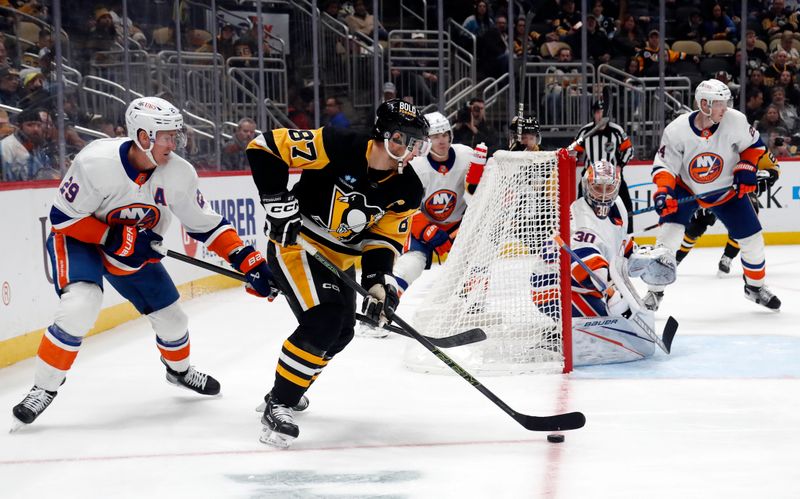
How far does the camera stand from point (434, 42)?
29.1ft

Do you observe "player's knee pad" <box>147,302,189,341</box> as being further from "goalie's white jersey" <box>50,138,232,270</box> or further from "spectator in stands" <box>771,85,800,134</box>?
"spectator in stands" <box>771,85,800,134</box>

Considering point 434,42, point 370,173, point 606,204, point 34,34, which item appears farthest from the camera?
point 434,42

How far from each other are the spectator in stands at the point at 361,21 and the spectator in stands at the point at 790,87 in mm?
3642

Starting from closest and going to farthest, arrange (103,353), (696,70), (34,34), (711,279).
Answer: (103,353)
(34,34)
(711,279)
(696,70)

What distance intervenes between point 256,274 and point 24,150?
235cm

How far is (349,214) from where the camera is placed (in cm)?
310

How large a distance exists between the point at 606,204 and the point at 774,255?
437cm

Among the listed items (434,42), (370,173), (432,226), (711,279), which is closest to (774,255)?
(711,279)

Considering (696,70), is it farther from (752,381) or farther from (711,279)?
(752,381)

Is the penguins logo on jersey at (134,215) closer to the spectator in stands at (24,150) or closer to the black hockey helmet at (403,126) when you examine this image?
the black hockey helmet at (403,126)

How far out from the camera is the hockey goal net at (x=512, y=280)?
3973mm

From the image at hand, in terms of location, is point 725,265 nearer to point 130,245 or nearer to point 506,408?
point 506,408

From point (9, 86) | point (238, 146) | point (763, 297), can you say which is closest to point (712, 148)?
point (763, 297)

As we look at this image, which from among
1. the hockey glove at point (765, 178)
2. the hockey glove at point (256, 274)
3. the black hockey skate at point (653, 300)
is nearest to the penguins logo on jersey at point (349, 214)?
the hockey glove at point (256, 274)
